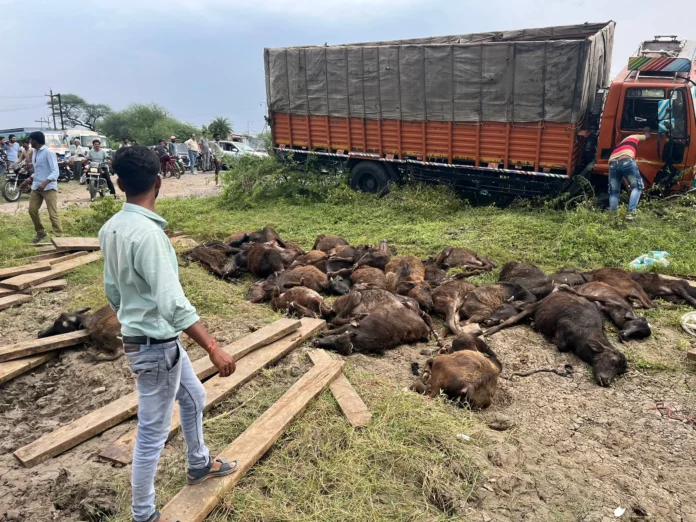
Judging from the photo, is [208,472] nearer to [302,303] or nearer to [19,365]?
[19,365]

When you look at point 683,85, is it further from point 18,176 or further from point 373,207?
point 18,176

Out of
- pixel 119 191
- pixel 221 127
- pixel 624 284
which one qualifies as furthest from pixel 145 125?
pixel 624 284

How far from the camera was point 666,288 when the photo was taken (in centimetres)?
658

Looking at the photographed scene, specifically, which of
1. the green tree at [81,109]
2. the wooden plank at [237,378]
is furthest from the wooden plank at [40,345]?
the green tree at [81,109]

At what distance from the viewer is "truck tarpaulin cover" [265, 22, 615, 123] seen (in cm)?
1042

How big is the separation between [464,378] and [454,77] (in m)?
8.98

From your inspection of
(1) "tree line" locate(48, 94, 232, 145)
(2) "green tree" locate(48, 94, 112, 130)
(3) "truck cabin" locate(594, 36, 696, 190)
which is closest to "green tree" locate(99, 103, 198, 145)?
(1) "tree line" locate(48, 94, 232, 145)

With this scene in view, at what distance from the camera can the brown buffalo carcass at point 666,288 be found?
21.3 ft

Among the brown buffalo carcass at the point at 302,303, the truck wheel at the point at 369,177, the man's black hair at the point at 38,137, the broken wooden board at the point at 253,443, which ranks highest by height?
the man's black hair at the point at 38,137

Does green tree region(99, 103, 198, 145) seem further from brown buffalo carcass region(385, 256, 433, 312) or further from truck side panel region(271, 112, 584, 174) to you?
brown buffalo carcass region(385, 256, 433, 312)

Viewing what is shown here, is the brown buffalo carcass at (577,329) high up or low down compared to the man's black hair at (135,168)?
down

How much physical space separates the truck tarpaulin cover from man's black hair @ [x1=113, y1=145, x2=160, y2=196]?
9.64 metres

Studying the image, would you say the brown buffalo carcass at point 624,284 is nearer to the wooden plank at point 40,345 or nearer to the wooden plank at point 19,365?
the wooden plank at point 40,345

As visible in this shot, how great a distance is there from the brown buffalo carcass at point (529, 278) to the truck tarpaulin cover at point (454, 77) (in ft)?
15.5
